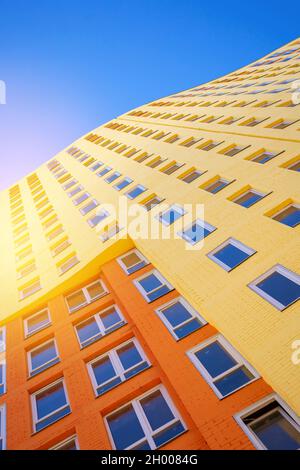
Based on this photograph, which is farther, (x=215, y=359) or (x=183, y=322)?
(x=183, y=322)

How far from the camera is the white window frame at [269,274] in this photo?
10.7m

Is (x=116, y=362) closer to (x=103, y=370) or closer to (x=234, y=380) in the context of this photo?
(x=103, y=370)

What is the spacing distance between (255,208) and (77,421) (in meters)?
9.83

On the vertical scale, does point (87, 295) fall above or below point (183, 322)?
above

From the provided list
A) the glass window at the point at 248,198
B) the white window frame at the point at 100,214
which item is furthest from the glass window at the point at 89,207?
the glass window at the point at 248,198

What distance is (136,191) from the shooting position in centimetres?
2331

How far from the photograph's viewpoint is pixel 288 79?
111 ft

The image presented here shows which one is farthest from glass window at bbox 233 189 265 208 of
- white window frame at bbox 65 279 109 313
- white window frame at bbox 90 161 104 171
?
white window frame at bbox 90 161 104 171

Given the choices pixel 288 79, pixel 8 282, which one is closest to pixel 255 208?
pixel 8 282

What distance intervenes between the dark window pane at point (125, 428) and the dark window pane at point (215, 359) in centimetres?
280

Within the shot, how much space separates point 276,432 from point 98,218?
16.8 metres

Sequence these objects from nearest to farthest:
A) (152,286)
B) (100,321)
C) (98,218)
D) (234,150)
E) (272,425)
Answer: (272,425) → (152,286) → (100,321) → (234,150) → (98,218)

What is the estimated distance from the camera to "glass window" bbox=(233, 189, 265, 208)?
15.5m

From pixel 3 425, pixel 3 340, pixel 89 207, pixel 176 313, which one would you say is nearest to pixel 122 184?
pixel 89 207
